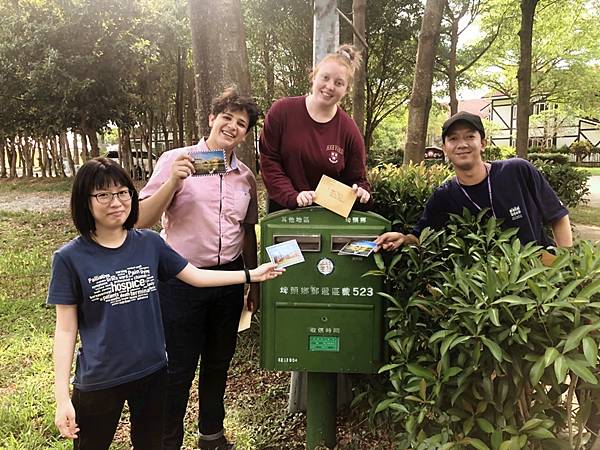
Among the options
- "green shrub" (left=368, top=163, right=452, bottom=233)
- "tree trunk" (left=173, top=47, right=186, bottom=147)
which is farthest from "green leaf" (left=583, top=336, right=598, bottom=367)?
"tree trunk" (left=173, top=47, right=186, bottom=147)

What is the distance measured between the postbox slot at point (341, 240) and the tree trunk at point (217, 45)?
82.9 inches

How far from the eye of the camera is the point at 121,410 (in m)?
2.01

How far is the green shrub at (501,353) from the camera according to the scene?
1.56 m

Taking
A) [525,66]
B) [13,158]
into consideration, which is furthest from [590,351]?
[13,158]

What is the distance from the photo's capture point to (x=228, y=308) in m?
2.57

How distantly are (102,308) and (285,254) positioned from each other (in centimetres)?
81

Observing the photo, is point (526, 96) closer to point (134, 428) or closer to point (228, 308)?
point (228, 308)

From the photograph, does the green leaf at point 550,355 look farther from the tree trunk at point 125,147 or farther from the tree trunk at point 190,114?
the tree trunk at point 125,147

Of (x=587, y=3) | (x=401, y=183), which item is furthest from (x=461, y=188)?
(x=587, y=3)

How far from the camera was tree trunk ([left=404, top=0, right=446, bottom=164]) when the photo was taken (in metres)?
6.77

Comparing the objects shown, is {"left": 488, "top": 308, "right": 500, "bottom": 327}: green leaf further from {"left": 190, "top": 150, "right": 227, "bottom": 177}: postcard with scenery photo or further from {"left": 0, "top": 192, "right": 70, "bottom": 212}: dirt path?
{"left": 0, "top": 192, "right": 70, "bottom": 212}: dirt path

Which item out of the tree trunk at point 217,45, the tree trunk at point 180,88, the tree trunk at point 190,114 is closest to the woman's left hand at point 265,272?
the tree trunk at point 217,45

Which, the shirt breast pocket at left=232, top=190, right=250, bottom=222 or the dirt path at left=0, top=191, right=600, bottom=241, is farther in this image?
the dirt path at left=0, top=191, right=600, bottom=241

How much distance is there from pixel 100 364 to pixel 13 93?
48.1 ft
